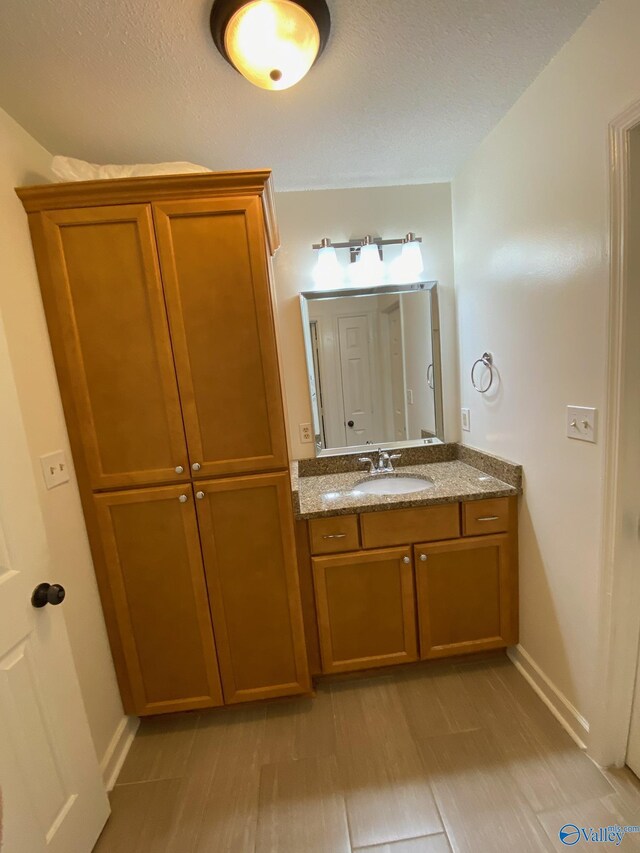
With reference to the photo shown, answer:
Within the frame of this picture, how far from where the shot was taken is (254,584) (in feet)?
4.82

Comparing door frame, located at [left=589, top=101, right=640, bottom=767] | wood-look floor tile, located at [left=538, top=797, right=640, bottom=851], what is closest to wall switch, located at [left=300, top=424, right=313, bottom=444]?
door frame, located at [left=589, top=101, right=640, bottom=767]

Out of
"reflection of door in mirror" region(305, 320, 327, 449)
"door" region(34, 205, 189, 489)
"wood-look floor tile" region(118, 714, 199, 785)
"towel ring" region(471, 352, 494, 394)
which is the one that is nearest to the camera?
"door" region(34, 205, 189, 489)

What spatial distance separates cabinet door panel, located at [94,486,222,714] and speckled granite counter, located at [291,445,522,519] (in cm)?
50

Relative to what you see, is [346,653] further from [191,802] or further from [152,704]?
[152,704]

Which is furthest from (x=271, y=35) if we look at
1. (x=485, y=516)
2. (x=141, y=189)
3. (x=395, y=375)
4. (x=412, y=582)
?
(x=412, y=582)

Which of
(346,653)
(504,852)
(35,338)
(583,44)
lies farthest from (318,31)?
(504,852)

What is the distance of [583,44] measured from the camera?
1067 millimetres

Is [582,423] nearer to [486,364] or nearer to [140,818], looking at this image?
[486,364]

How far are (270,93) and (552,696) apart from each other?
2.56 metres

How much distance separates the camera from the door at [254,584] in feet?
4.64

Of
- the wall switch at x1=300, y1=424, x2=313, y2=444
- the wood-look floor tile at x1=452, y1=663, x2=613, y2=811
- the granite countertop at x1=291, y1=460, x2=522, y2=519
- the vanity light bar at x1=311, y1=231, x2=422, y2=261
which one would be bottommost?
the wood-look floor tile at x1=452, y1=663, x2=613, y2=811

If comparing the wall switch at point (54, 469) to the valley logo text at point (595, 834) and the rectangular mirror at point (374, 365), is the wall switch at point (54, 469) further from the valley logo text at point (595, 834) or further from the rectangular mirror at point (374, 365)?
the valley logo text at point (595, 834)

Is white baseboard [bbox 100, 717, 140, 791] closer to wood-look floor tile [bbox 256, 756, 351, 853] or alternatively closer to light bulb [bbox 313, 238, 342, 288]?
wood-look floor tile [bbox 256, 756, 351, 853]

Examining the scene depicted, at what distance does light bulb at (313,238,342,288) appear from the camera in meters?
1.88
